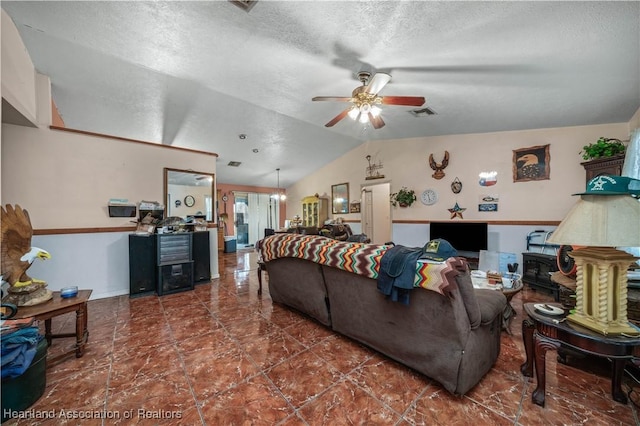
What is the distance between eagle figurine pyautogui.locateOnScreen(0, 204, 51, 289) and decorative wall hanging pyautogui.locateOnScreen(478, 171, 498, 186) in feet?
19.7

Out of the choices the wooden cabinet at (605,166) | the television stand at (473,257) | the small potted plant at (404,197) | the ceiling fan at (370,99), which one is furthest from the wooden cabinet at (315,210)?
the wooden cabinet at (605,166)

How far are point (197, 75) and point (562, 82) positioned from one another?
4.33 m

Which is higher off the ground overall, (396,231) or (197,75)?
(197,75)

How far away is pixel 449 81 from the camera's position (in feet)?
9.40

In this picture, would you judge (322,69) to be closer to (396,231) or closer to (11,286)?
(11,286)

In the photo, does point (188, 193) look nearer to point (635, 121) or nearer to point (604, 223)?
point (604, 223)

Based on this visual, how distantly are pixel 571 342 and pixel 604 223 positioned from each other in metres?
0.66

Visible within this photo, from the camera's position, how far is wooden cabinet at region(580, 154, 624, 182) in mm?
2904

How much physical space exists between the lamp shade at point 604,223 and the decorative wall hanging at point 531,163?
359cm

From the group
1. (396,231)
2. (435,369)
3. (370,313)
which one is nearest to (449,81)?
(370,313)

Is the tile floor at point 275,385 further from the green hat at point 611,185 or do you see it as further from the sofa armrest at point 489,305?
the green hat at point 611,185

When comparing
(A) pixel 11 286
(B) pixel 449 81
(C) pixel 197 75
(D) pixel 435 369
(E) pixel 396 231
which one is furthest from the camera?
(E) pixel 396 231

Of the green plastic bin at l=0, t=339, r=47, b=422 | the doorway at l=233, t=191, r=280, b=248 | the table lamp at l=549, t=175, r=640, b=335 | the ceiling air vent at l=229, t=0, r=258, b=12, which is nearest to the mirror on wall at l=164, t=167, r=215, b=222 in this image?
the green plastic bin at l=0, t=339, r=47, b=422

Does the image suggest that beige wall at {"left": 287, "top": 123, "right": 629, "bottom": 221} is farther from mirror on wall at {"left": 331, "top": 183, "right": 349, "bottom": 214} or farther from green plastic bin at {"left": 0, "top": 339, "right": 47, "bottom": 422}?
green plastic bin at {"left": 0, "top": 339, "right": 47, "bottom": 422}
